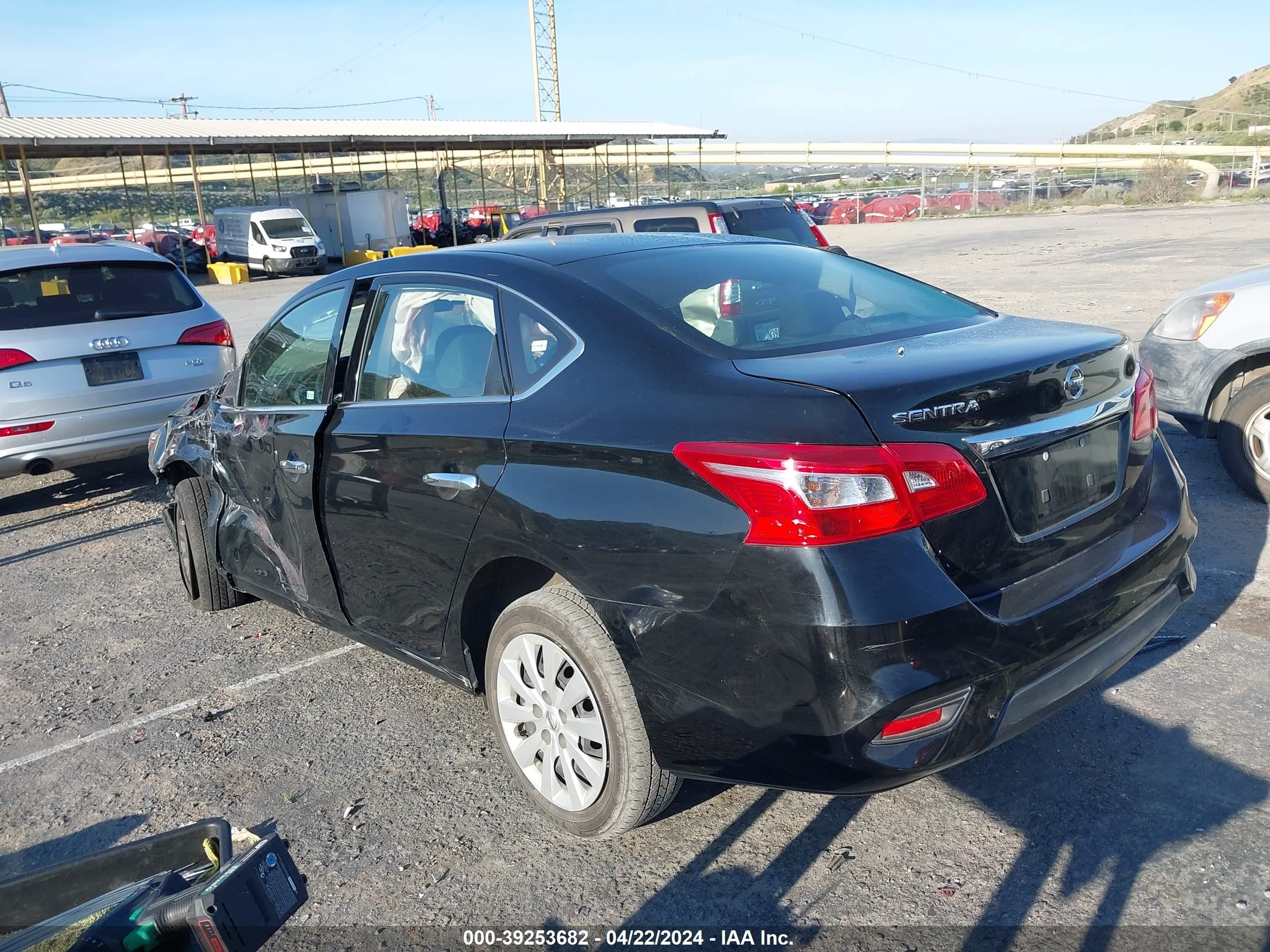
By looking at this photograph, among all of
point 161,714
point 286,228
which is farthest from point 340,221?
point 161,714

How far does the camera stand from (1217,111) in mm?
130750

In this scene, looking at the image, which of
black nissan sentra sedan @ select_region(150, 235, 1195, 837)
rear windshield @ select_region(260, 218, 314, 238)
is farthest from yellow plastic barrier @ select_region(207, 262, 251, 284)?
black nissan sentra sedan @ select_region(150, 235, 1195, 837)

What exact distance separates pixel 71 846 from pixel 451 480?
173 cm

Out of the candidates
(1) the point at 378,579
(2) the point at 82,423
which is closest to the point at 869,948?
(1) the point at 378,579

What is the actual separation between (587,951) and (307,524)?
6.71 ft

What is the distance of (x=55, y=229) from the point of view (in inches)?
1809

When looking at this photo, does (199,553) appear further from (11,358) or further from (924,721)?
(924,721)

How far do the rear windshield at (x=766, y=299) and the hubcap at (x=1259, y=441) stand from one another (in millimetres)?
2792

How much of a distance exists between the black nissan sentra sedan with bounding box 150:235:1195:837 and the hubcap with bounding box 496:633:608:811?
0.01m

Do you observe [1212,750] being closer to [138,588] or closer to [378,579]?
[378,579]

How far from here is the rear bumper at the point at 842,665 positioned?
8.11 feet

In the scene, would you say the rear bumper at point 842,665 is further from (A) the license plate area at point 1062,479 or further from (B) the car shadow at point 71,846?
(B) the car shadow at point 71,846

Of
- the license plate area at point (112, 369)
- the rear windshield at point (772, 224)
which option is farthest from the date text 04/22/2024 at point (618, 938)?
the rear windshield at point (772, 224)

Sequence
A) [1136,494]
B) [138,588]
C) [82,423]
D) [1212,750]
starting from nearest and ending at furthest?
[1136,494]
[1212,750]
[138,588]
[82,423]
